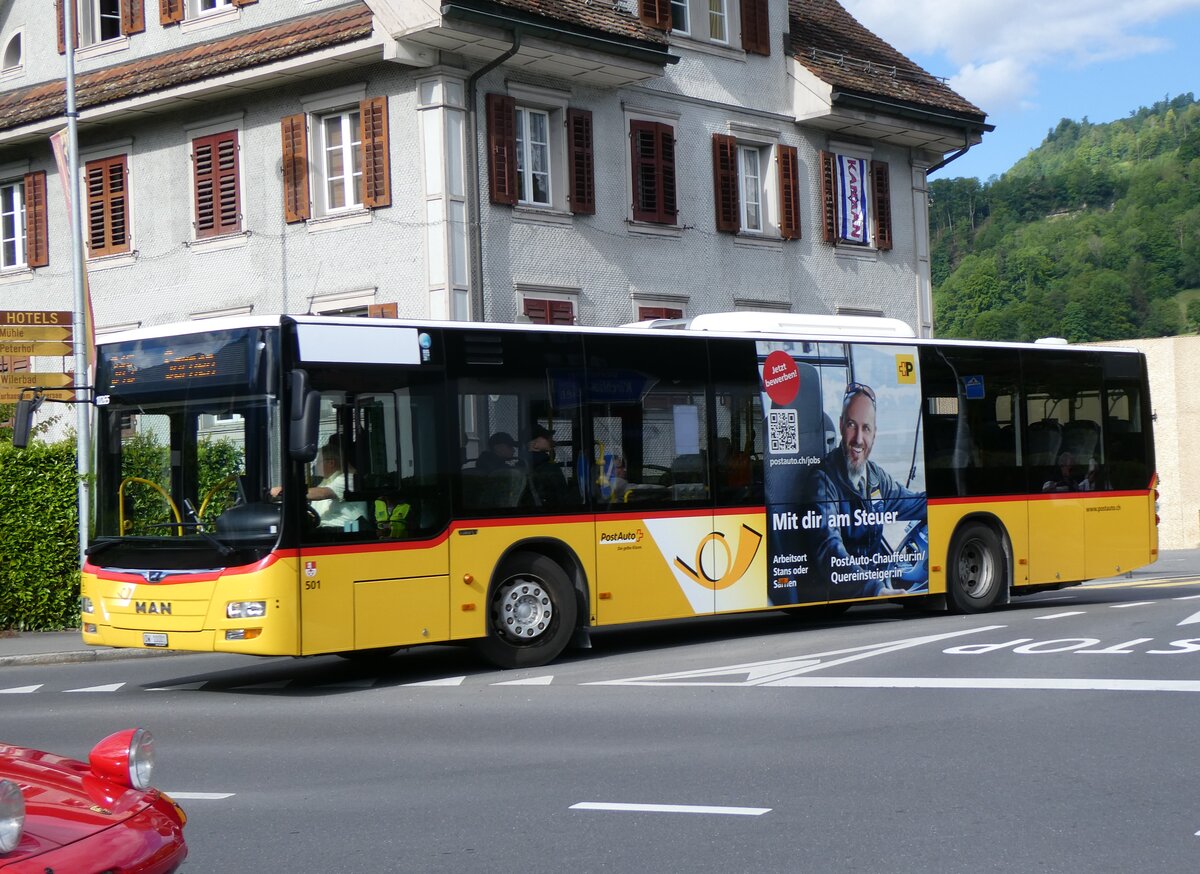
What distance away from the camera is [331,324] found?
12508mm

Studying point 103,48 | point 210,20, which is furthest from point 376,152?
point 103,48

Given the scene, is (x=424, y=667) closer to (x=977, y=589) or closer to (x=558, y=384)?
(x=558, y=384)

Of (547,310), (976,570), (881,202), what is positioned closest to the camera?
(976,570)

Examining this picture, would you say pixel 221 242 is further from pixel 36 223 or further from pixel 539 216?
pixel 539 216

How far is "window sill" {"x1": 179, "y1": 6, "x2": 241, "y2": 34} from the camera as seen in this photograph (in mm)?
26491

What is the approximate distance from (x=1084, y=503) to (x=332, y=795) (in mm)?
12871

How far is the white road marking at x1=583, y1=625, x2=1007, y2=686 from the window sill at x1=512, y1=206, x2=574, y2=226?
1219 cm

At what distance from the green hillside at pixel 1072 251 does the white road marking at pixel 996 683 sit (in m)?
59.8

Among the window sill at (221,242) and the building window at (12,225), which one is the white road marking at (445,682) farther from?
the building window at (12,225)

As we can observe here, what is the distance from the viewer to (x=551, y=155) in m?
26.1

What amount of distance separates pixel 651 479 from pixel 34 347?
8516 mm

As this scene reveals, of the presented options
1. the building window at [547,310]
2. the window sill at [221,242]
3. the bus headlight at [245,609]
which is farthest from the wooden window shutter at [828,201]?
the bus headlight at [245,609]

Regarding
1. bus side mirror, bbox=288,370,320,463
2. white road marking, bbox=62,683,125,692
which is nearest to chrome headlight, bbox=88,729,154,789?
bus side mirror, bbox=288,370,320,463

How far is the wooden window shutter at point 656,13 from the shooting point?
2736cm
